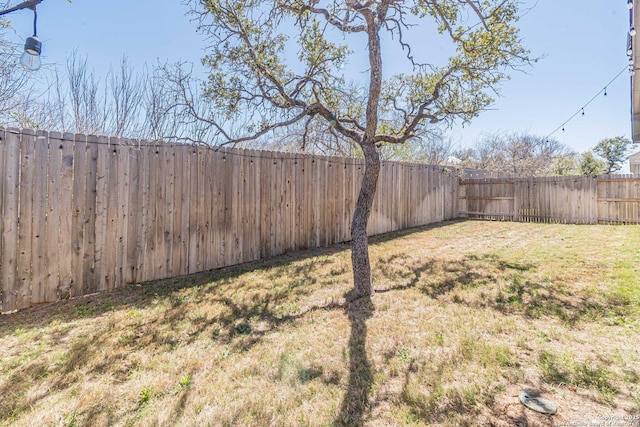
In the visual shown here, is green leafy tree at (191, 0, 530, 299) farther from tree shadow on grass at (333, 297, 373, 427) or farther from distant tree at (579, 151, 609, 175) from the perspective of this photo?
distant tree at (579, 151, 609, 175)

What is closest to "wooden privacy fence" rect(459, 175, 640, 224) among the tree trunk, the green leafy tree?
the green leafy tree

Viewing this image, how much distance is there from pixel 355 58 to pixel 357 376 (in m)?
5.37

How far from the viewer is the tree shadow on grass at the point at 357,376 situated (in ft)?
5.33

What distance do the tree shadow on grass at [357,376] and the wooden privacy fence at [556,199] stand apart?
9502mm

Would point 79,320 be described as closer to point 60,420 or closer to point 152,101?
point 60,420

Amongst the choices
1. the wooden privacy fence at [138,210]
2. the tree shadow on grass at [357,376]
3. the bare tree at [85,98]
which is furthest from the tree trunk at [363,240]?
the bare tree at [85,98]

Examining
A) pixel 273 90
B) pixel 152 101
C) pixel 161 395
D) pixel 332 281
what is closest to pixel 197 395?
pixel 161 395

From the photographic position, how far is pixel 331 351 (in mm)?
2305

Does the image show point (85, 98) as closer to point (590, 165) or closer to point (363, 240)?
point (363, 240)

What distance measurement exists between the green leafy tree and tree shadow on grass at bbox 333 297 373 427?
67cm

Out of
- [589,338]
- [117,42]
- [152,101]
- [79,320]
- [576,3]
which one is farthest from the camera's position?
[152,101]

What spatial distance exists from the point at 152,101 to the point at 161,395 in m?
6.74

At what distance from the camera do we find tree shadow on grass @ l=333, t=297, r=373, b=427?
1.62m

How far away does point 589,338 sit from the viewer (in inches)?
92.7
